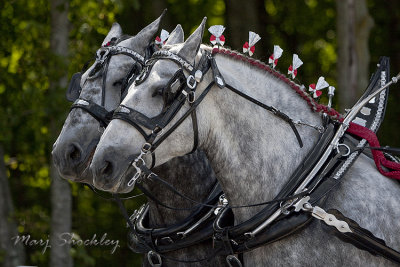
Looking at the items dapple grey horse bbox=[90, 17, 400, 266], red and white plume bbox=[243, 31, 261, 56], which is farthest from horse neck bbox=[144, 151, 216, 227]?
red and white plume bbox=[243, 31, 261, 56]

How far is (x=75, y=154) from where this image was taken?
3975 mm

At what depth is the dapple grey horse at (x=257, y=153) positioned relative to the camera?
314 centimetres

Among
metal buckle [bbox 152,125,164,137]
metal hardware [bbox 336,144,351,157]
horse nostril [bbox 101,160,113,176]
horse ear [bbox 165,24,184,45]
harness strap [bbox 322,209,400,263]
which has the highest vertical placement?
horse ear [bbox 165,24,184,45]

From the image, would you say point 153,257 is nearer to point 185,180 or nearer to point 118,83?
point 185,180

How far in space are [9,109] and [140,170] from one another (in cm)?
406

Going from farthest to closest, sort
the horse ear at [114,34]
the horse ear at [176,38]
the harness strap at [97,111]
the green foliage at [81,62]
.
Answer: the green foliage at [81,62] → the horse ear at [114,34] → the harness strap at [97,111] → the horse ear at [176,38]

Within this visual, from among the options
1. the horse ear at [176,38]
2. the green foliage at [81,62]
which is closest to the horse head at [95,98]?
the horse ear at [176,38]

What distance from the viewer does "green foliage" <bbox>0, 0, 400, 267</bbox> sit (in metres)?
6.88

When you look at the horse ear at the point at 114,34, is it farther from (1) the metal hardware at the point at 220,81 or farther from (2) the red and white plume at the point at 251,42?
(1) the metal hardware at the point at 220,81

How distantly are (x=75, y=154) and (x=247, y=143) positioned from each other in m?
1.18

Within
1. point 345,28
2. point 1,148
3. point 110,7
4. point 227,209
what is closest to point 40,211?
point 1,148

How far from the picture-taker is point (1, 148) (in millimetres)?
6949

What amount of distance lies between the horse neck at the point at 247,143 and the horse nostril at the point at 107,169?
0.49 metres

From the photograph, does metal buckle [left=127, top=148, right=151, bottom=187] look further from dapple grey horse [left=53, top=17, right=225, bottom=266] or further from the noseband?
the noseband
